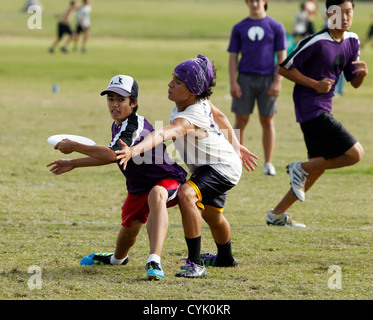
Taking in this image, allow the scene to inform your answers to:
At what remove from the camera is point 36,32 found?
135 feet

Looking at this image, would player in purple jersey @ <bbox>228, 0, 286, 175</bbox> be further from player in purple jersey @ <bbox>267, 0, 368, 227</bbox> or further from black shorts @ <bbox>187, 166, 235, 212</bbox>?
black shorts @ <bbox>187, 166, 235, 212</bbox>

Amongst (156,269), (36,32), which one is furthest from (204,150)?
(36,32)

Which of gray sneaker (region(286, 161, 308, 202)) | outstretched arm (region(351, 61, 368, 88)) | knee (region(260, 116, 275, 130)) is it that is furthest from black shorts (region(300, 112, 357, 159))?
knee (region(260, 116, 275, 130))

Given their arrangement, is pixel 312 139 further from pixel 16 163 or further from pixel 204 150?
pixel 16 163

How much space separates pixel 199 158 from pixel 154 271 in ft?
2.94

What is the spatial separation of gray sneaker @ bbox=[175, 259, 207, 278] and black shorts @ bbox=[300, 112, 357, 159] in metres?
2.07

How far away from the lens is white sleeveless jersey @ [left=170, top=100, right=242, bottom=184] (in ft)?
17.3

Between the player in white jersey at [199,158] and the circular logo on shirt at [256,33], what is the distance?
4.14 metres

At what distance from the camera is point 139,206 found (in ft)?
17.6

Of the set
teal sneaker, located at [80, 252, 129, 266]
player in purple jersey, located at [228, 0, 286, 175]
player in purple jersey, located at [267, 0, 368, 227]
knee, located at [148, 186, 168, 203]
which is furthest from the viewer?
player in purple jersey, located at [228, 0, 286, 175]

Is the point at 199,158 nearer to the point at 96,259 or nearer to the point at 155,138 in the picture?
the point at 155,138

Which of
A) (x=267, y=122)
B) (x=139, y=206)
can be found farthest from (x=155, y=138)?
(x=267, y=122)

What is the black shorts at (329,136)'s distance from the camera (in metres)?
6.61

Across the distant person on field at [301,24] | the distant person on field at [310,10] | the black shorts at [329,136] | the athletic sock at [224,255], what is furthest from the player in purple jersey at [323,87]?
the distant person on field at [301,24]
